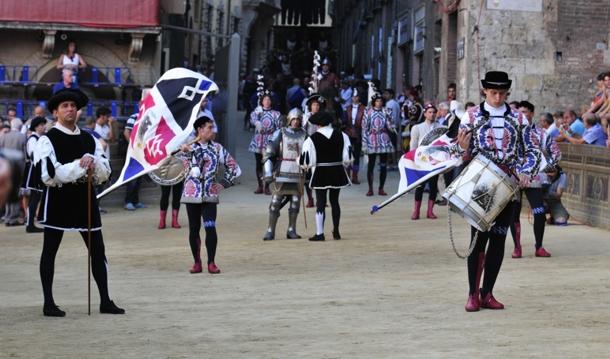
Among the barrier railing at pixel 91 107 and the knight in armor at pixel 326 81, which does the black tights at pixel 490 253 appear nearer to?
the barrier railing at pixel 91 107

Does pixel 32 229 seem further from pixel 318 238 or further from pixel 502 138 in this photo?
pixel 502 138

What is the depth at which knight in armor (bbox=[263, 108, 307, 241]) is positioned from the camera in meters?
17.0

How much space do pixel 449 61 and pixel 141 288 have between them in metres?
16.7

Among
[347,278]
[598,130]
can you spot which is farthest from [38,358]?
[598,130]

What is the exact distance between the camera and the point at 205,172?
527 inches

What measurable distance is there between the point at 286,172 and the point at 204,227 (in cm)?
395

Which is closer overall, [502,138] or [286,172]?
[502,138]

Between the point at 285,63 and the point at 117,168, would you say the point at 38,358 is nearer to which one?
the point at 117,168

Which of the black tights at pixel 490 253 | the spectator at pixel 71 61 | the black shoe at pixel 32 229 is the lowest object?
the black shoe at pixel 32 229

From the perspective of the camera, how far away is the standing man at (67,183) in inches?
410

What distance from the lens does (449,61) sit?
28.0m

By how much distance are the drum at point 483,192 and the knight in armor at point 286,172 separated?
6690 millimetres

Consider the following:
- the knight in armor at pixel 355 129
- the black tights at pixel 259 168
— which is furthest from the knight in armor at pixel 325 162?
the knight in armor at pixel 355 129

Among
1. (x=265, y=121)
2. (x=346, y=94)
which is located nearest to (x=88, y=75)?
(x=265, y=121)
